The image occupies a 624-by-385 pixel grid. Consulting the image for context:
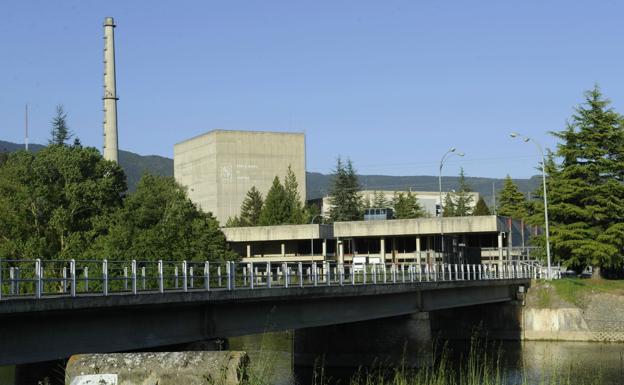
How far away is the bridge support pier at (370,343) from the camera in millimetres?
44406

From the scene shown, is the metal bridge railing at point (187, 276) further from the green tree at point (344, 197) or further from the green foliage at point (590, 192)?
the green tree at point (344, 197)

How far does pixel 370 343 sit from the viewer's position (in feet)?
147

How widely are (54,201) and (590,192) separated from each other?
39490 millimetres

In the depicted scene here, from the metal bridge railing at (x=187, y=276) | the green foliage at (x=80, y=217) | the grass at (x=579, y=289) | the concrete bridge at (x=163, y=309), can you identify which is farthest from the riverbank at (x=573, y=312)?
the green foliage at (x=80, y=217)

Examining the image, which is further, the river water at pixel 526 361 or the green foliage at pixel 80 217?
the green foliage at pixel 80 217

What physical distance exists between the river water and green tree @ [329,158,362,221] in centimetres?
7277

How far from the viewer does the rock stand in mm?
7090

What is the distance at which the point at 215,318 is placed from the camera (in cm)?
2839

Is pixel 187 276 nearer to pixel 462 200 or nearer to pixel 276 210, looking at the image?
pixel 276 210

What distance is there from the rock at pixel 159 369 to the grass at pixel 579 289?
54.6m

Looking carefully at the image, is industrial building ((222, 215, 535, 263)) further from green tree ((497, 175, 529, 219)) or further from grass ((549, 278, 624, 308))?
grass ((549, 278, 624, 308))

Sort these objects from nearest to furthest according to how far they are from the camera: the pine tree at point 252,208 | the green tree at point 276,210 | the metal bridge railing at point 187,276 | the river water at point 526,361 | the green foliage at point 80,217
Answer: the metal bridge railing at point 187,276 → the river water at point 526,361 → the green foliage at point 80,217 → the green tree at point 276,210 → the pine tree at point 252,208

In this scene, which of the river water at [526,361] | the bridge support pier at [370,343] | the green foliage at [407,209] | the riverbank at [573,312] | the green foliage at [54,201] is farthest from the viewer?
the green foliage at [407,209]

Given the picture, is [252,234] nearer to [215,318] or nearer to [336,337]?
[336,337]
